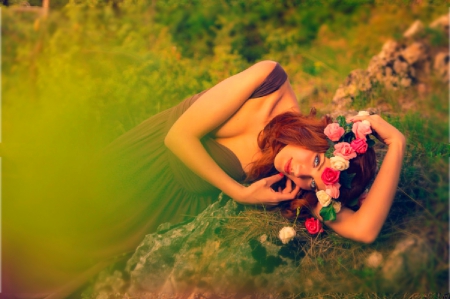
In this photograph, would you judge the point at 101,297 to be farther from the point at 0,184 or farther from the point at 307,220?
the point at 307,220

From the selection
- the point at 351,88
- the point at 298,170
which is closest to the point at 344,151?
the point at 298,170

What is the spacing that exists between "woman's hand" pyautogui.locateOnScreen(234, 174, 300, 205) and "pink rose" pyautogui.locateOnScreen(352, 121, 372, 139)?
46 centimetres

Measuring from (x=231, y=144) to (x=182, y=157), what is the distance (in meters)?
0.32

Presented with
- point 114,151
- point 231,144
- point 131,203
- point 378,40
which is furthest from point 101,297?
point 378,40

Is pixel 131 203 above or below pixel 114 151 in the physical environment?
below

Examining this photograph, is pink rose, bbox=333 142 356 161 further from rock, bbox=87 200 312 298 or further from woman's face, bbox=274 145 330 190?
rock, bbox=87 200 312 298

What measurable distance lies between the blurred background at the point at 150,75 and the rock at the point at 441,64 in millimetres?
217

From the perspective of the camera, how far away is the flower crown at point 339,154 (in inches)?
97.8

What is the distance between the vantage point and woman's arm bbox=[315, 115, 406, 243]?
8.30 feet

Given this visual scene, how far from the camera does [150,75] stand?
5.34m

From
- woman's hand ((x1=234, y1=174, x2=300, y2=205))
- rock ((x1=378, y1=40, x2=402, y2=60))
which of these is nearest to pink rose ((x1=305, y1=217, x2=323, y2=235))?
woman's hand ((x1=234, y1=174, x2=300, y2=205))

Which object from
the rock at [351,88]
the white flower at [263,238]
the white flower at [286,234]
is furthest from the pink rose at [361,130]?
the rock at [351,88]

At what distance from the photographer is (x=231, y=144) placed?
2.92 m

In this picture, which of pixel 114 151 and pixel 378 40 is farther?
pixel 378 40
